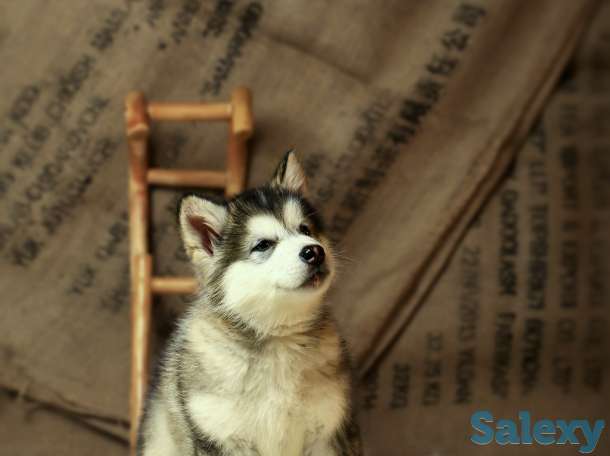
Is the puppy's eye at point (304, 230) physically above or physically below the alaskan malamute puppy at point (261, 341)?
above

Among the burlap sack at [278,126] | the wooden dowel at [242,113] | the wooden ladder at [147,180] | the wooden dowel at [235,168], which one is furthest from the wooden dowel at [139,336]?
the wooden dowel at [242,113]

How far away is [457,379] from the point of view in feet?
6.01

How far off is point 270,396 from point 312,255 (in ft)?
0.84

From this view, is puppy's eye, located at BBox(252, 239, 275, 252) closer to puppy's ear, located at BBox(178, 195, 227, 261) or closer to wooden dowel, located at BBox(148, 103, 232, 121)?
puppy's ear, located at BBox(178, 195, 227, 261)

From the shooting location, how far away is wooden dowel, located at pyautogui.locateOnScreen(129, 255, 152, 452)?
5.60 feet

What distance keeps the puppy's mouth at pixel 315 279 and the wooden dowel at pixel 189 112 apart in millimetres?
649

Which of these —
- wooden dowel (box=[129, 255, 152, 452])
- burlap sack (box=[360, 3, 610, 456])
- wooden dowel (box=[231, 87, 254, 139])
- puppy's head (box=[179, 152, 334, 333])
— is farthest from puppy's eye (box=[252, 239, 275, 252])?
burlap sack (box=[360, 3, 610, 456])

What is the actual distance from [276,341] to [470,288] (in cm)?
76

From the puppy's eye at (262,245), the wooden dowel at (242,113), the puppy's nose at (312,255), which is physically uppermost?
the wooden dowel at (242,113)

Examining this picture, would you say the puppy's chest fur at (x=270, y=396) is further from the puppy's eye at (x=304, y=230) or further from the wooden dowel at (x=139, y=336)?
the wooden dowel at (x=139, y=336)

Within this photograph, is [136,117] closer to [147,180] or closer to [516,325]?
[147,180]

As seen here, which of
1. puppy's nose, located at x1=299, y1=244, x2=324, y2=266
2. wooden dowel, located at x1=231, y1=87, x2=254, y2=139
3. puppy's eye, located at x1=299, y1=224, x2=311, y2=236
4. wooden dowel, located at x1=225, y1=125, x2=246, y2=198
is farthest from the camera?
wooden dowel, located at x1=225, y1=125, x2=246, y2=198

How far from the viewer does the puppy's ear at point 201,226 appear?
49.2 inches

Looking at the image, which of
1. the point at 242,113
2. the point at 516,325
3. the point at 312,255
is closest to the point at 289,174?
the point at 312,255
